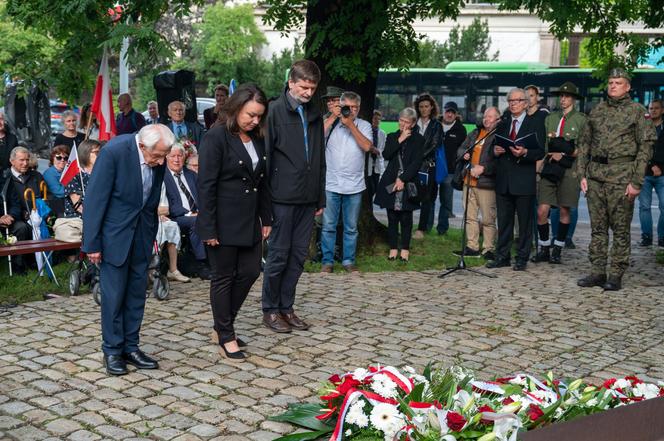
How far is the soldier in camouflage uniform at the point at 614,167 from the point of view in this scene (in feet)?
31.9

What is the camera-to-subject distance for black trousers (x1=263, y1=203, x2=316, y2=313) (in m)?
7.67

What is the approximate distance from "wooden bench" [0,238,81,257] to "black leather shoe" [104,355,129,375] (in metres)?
3.25

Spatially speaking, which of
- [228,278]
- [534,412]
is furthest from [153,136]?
[534,412]

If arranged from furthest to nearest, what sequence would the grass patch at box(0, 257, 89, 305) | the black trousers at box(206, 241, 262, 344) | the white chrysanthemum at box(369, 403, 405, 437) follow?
1. the grass patch at box(0, 257, 89, 305)
2. the black trousers at box(206, 241, 262, 344)
3. the white chrysanthemum at box(369, 403, 405, 437)

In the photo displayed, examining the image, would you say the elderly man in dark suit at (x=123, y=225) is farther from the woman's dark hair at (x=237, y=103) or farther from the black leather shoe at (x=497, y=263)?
the black leather shoe at (x=497, y=263)

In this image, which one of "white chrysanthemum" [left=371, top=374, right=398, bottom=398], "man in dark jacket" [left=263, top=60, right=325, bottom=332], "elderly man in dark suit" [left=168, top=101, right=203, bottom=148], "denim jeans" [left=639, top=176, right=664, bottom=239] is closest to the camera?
"white chrysanthemum" [left=371, top=374, right=398, bottom=398]

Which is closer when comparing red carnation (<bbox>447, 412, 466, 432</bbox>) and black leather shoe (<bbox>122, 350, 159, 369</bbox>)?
red carnation (<bbox>447, 412, 466, 432</bbox>)

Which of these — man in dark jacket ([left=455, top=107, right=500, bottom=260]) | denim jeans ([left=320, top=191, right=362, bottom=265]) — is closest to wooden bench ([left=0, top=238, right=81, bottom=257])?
denim jeans ([left=320, top=191, right=362, bottom=265])

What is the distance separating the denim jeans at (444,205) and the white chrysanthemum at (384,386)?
29.8 feet

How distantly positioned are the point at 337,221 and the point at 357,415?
5900mm

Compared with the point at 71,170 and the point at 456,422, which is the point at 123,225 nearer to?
the point at 456,422

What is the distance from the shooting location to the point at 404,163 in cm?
1137

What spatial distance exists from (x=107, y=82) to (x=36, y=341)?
5.40 meters

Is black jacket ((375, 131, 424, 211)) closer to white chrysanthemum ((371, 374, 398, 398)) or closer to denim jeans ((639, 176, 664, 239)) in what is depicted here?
denim jeans ((639, 176, 664, 239))
